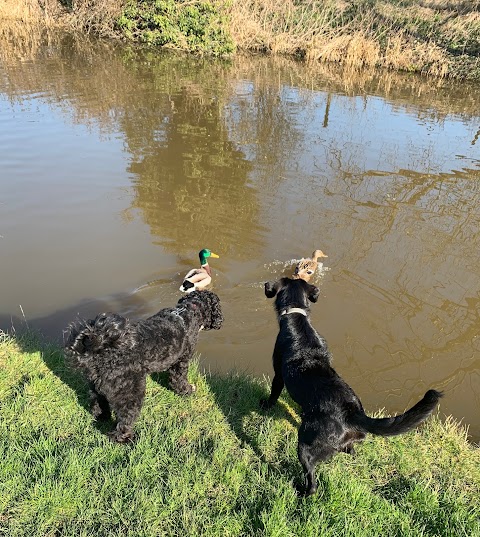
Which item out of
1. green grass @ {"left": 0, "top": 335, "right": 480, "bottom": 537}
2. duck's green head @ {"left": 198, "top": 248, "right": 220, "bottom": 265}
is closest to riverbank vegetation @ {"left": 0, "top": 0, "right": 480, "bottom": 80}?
duck's green head @ {"left": 198, "top": 248, "right": 220, "bottom": 265}

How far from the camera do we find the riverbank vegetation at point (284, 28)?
19.0m

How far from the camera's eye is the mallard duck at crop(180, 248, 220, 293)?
564 cm

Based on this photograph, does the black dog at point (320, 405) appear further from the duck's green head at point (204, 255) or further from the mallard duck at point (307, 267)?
the duck's green head at point (204, 255)

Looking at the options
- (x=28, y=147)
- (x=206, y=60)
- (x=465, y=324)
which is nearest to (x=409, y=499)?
(x=465, y=324)

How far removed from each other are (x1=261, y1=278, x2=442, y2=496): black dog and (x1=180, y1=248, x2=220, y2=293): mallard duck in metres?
2.27

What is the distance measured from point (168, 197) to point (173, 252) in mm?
1714

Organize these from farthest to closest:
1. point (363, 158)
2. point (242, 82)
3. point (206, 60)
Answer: point (206, 60) → point (242, 82) → point (363, 158)

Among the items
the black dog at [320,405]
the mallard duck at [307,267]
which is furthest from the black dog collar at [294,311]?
the mallard duck at [307,267]

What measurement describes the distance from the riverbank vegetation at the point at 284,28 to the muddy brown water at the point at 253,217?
6823 millimetres

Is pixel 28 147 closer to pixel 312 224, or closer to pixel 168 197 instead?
pixel 168 197

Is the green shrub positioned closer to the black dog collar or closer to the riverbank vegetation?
the riverbank vegetation

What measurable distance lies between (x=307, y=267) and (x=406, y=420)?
3707 millimetres

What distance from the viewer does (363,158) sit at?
32.7 ft

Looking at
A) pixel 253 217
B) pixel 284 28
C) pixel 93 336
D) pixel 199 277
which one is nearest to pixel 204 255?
pixel 199 277
